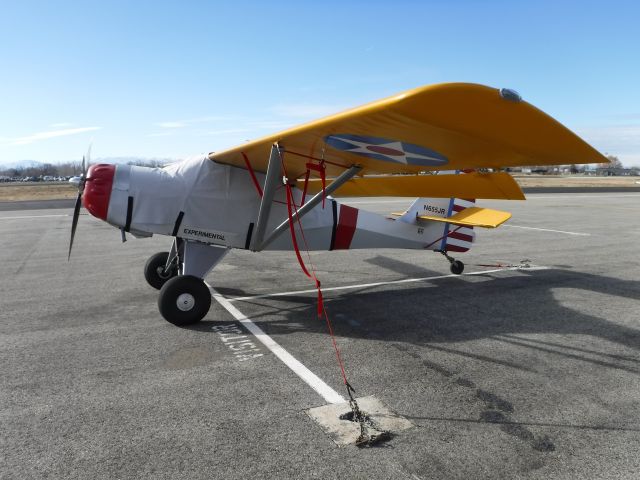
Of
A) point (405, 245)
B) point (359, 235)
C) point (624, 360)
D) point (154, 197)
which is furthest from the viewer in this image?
point (405, 245)

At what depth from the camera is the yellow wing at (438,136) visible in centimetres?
346

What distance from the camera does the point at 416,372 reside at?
462cm

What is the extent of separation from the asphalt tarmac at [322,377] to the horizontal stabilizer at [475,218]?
1.12 m

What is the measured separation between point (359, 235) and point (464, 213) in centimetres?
243

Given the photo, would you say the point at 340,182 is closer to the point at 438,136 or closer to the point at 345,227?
the point at 438,136

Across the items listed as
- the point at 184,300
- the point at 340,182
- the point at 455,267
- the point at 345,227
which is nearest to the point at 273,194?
the point at 340,182

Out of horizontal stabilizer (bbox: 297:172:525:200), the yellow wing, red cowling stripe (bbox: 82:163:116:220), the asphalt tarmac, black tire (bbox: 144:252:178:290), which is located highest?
the yellow wing

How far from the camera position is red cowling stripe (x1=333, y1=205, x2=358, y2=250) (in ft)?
25.2

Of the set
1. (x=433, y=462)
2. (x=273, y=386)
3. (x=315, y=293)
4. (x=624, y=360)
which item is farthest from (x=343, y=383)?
(x=315, y=293)

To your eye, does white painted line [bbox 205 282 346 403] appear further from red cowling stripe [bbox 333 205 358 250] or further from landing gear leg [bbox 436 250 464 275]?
landing gear leg [bbox 436 250 464 275]

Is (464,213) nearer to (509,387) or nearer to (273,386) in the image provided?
(509,387)

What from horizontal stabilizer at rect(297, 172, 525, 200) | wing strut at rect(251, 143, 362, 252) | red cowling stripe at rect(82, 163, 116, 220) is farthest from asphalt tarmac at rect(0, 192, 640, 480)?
horizontal stabilizer at rect(297, 172, 525, 200)

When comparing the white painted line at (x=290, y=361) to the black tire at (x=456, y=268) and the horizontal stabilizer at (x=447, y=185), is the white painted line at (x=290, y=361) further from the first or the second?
the black tire at (x=456, y=268)

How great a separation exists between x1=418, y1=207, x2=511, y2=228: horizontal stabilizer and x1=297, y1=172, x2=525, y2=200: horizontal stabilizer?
2.49ft
